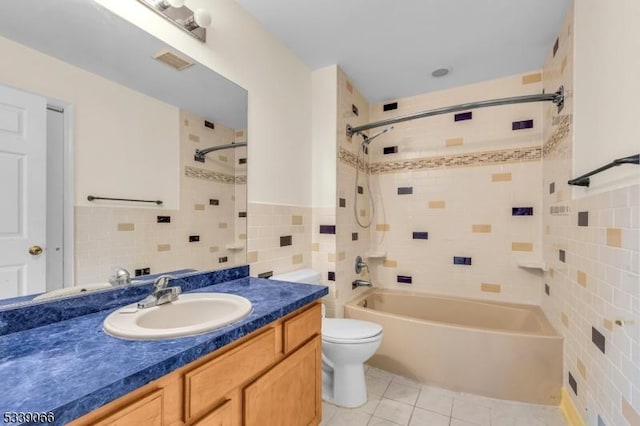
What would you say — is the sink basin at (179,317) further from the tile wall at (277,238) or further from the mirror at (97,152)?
the tile wall at (277,238)

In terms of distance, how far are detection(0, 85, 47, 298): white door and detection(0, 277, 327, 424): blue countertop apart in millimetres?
175

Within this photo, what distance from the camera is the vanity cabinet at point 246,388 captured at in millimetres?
664

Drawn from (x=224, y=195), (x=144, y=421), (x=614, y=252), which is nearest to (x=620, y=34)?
(x=614, y=252)

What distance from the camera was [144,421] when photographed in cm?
65

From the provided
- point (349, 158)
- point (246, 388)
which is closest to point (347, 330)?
point (246, 388)

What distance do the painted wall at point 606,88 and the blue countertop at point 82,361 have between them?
1.43m

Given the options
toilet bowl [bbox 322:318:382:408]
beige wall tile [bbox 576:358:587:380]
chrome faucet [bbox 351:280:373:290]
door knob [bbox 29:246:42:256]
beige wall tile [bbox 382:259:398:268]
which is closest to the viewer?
door knob [bbox 29:246:42:256]

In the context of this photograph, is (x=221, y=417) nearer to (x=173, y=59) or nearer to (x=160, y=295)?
(x=160, y=295)

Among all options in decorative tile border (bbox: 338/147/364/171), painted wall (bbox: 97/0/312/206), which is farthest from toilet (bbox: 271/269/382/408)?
decorative tile border (bbox: 338/147/364/171)

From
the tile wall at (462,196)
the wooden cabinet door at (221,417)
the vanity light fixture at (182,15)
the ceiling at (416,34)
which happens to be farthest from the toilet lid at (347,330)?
the ceiling at (416,34)

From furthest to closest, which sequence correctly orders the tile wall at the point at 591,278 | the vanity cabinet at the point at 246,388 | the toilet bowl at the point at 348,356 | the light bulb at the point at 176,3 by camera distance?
the toilet bowl at the point at 348,356, the light bulb at the point at 176,3, the tile wall at the point at 591,278, the vanity cabinet at the point at 246,388

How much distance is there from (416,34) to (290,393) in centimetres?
216

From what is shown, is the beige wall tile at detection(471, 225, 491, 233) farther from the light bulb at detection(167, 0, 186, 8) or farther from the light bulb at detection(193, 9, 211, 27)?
the light bulb at detection(167, 0, 186, 8)

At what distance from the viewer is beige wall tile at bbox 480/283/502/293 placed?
2.43 meters
